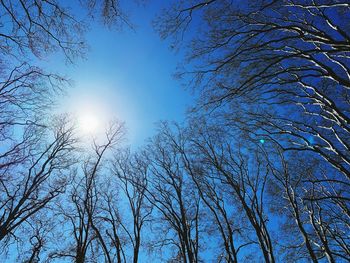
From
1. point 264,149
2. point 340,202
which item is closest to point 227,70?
point 264,149

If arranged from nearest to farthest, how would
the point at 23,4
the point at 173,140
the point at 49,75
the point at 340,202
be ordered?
the point at 23,4, the point at 49,75, the point at 340,202, the point at 173,140

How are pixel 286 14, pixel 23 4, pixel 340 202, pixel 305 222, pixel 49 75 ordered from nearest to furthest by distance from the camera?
pixel 23 4 < pixel 49 75 < pixel 286 14 < pixel 340 202 < pixel 305 222

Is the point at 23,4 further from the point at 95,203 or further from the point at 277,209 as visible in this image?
the point at 277,209

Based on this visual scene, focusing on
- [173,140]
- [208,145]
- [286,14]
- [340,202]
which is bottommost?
[340,202]

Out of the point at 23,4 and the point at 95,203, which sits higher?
the point at 95,203

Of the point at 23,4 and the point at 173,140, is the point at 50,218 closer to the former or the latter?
the point at 173,140

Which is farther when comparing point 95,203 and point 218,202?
point 95,203

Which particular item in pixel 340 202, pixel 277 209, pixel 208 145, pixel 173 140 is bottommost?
pixel 340 202

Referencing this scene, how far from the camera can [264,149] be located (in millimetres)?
12531

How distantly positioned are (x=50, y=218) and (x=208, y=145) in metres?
10.7

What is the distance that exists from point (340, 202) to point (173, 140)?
373 inches

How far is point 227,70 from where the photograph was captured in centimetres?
636

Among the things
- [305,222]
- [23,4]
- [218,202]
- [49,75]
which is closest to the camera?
[23,4]

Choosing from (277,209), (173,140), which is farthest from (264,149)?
(173,140)
